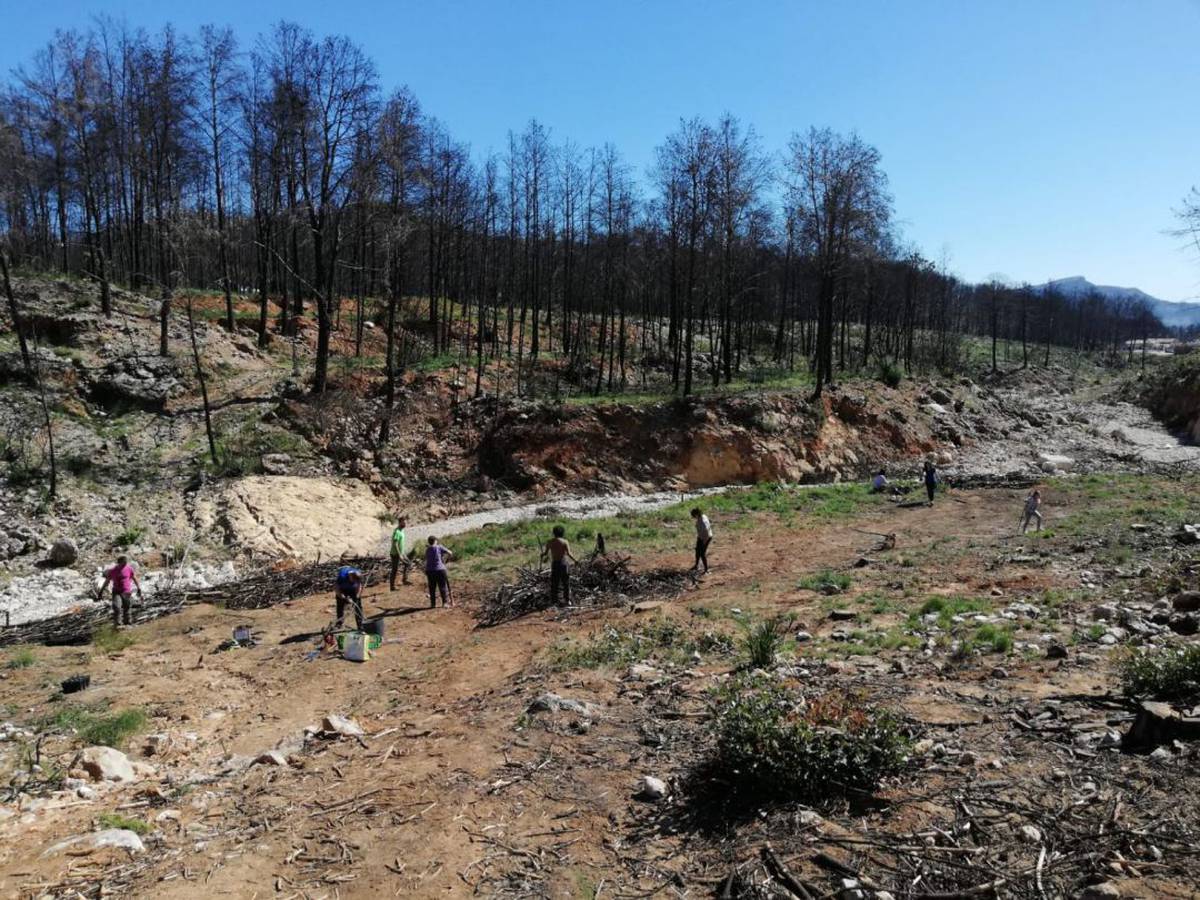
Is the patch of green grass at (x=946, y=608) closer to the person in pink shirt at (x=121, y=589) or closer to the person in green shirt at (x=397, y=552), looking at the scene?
the person in green shirt at (x=397, y=552)

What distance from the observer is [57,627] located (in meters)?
13.5

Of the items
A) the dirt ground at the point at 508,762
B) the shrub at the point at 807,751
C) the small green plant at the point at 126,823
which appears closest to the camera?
the dirt ground at the point at 508,762

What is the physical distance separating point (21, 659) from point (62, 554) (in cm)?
697

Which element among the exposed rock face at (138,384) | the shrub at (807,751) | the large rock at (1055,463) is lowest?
the large rock at (1055,463)

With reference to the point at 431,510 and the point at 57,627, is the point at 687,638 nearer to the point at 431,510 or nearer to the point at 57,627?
the point at 57,627

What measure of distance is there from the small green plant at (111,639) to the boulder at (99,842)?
7052 millimetres

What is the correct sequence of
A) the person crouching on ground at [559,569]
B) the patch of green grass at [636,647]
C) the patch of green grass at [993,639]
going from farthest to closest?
the person crouching on ground at [559,569] → the patch of green grass at [636,647] → the patch of green grass at [993,639]

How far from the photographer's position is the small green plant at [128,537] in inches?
709

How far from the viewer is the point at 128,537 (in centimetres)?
1811

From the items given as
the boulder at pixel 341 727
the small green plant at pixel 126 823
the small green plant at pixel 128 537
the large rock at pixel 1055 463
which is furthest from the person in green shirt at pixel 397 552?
the large rock at pixel 1055 463

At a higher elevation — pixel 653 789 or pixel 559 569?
pixel 653 789

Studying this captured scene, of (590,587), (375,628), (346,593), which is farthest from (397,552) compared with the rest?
(590,587)

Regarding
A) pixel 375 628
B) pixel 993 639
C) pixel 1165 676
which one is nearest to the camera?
pixel 1165 676

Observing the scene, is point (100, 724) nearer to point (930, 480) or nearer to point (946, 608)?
point (946, 608)
